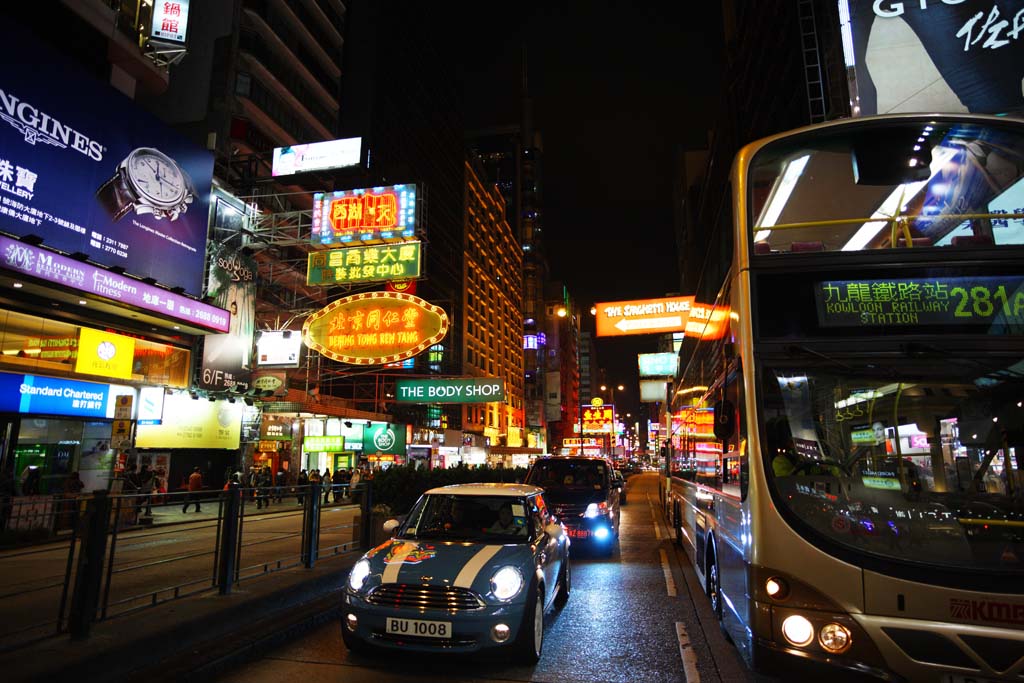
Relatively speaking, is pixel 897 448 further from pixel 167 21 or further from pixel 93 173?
pixel 167 21

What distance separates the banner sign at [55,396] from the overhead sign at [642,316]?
50.3 ft

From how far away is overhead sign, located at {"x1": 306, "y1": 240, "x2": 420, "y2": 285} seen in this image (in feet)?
53.5

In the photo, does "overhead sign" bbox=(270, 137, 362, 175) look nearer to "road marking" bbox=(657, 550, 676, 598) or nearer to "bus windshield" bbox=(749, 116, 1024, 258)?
"road marking" bbox=(657, 550, 676, 598)

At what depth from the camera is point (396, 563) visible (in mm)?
5422

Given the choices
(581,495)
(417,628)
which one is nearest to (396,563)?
(417,628)

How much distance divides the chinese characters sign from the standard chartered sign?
35.7 m

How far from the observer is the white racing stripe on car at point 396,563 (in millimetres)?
5172

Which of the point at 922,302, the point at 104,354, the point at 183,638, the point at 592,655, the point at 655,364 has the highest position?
the point at 655,364

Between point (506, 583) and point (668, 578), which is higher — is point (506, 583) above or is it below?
above

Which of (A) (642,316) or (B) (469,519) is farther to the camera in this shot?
(A) (642,316)

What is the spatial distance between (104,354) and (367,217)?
7.92 meters

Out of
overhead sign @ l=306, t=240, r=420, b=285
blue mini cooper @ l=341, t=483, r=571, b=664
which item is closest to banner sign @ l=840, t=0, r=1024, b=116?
blue mini cooper @ l=341, t=483, r=571, b=664

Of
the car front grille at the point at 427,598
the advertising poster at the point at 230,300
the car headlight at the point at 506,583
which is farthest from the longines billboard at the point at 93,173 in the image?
the car headlight at the point at 506,583

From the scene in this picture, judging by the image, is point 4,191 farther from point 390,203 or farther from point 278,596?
point 278,596
